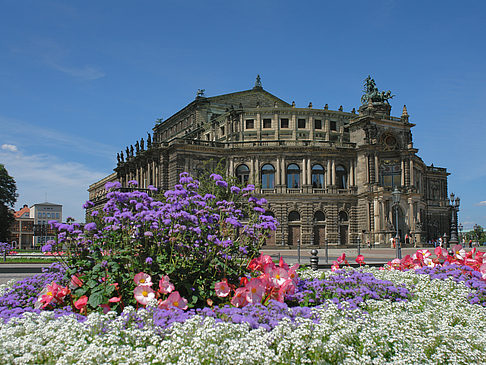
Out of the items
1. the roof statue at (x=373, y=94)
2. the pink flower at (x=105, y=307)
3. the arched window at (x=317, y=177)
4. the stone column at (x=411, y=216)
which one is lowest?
the pink flower at (x=105, y=307)

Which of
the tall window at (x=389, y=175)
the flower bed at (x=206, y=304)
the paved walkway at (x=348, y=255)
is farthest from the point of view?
the tall window at (x=389, y=175)

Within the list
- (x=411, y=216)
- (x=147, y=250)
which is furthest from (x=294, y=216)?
(x=147, y=250)

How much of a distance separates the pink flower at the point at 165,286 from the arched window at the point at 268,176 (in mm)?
51569

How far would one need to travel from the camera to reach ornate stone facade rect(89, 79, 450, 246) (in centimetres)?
5738

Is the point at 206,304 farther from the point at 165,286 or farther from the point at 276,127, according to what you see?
the point at 276,127

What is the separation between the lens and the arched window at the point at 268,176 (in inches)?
2325

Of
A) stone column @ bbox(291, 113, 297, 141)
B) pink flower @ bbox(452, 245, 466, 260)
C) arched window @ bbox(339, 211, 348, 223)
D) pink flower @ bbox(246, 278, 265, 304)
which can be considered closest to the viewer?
pink flower @ bbox(246, 278, 265, 304)

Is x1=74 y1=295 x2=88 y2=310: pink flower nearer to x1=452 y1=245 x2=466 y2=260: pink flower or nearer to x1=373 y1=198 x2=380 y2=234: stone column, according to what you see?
x1=452 y1=245 x2=466 y2=260: pink flower

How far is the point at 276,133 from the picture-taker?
5997 cm

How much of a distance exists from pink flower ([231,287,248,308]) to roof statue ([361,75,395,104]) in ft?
210

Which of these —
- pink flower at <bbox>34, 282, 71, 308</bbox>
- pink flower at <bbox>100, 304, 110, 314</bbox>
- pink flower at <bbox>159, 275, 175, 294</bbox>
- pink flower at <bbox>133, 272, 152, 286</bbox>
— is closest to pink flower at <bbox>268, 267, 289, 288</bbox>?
pink flower at <bbox>159, 275, 175, 294</bbox>

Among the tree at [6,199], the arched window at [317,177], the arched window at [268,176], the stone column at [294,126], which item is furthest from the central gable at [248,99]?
the tree at [6,199]

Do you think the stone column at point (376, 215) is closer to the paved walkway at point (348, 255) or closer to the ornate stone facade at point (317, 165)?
the ornate stone facade at point (317, 165)

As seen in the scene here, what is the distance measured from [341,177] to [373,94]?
15233 millimetres
